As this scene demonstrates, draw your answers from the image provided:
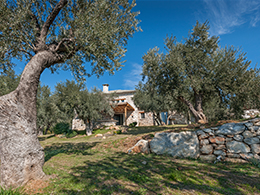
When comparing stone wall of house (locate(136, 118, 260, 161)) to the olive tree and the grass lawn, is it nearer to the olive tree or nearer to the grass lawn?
the grass lawn

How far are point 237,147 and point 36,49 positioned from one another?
10.1 meters

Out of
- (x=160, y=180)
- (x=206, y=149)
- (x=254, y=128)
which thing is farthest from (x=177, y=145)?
(x=254, y=128)

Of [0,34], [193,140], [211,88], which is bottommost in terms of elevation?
[193,140]

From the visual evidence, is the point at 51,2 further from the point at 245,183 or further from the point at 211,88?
the point at 211,88

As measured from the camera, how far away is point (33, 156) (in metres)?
4.31

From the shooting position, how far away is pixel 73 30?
6.84 m

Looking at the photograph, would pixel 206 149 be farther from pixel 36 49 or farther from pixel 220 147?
pixel 36 49

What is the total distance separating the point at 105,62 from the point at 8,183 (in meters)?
5.77

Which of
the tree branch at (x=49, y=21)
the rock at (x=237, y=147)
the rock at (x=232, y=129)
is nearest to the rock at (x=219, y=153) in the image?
the rock at (x=237, y=147)

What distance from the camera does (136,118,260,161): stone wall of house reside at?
676cm

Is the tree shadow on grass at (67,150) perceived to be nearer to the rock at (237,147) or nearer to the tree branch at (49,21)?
the tree branch at (49,21)

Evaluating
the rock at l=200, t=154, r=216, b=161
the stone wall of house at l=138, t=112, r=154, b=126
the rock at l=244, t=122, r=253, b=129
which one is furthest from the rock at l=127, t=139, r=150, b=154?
the stone wall of house at l=138, t=112, r=154, b=126

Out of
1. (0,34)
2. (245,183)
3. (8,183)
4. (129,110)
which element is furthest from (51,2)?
(129,110)

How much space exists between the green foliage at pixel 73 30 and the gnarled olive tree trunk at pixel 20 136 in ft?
7.08
